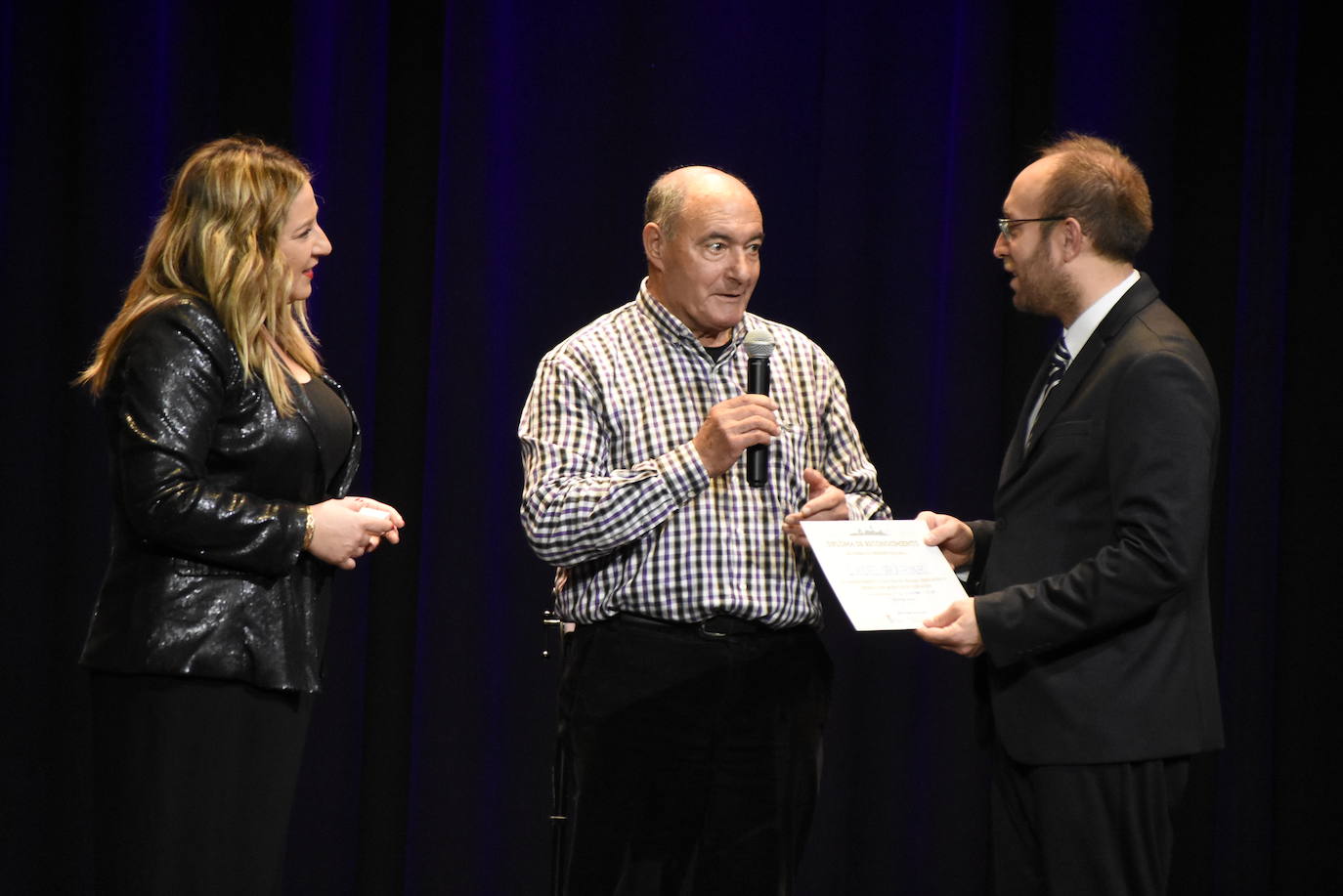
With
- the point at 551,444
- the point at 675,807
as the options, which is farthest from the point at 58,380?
the point at 675,807

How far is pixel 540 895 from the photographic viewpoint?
146 inches

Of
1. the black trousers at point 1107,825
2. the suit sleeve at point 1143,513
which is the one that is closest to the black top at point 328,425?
the suit sleeve at point 1143,513

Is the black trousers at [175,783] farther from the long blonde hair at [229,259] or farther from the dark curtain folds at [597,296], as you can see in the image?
the dark curtain folds at [597,296]

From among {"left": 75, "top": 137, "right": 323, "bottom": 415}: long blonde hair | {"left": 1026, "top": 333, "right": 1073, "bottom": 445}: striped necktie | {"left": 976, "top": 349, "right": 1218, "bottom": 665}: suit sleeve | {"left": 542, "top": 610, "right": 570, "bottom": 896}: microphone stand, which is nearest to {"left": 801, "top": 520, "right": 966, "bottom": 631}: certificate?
{"left": 976, "top": 349, "right": 1218, "bottom": 665}: suit sleeve

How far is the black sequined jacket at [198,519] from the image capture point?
212cm

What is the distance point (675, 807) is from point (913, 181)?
1.94 meters

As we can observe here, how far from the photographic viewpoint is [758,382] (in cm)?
251

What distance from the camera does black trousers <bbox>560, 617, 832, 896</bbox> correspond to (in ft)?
8.53

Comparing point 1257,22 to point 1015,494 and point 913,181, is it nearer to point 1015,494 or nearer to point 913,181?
point 913,181

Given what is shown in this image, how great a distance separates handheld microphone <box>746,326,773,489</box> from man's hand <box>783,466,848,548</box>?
0.13 metres

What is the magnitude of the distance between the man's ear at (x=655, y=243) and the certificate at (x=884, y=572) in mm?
701

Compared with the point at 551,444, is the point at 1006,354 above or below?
above

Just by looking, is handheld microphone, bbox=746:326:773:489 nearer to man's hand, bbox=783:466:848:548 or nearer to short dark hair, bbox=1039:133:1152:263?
man's hand, bbox=783:466:848:548

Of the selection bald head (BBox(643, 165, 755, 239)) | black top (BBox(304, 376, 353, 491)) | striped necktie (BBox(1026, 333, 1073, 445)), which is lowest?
black top (BBox(304, 376, 353, 491))
